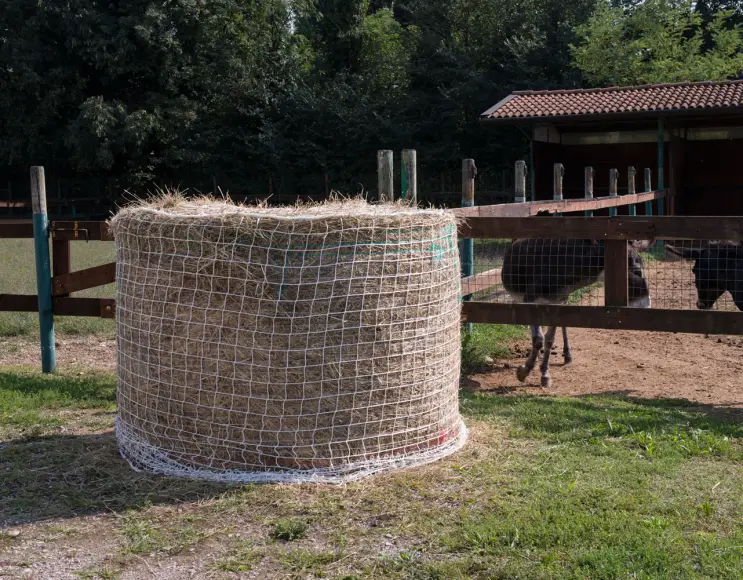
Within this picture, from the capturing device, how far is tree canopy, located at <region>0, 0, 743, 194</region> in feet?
103

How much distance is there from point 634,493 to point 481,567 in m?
1.07

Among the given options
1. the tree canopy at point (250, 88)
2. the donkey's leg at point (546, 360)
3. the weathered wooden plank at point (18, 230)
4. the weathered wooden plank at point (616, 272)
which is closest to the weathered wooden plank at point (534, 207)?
the weathered wooden plank at point (616, 272)

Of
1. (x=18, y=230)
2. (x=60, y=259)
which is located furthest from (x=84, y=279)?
(x=18, y=230)

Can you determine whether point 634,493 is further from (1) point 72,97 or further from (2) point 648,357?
(1) point 72,97

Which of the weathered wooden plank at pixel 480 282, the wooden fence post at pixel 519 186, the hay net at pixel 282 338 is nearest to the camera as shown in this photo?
the hay net at pixel 282 338

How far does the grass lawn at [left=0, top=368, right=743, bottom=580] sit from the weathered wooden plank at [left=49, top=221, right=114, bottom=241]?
7.28 ft

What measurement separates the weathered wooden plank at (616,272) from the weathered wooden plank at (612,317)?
0.39 ft

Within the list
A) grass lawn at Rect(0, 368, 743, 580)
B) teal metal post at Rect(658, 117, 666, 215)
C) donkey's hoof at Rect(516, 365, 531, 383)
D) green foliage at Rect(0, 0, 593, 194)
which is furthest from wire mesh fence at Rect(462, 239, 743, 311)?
green foliage at Rect(0, 0, 593, 194)

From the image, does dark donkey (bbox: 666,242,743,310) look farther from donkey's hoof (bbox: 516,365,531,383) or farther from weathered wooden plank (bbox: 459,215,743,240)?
weathered wooden plank (bbox: 459,215,743,240)

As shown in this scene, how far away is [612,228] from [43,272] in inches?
188

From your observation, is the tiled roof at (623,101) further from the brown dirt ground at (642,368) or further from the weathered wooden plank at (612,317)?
the weathered wooden plank at (612,317)

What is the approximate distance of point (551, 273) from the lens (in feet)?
24.7

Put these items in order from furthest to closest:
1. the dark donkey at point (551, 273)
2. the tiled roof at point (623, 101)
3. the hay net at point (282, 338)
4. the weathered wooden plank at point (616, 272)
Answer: the tiled roof at point (623, 101) → the dark donkey at point (551, 273) → the weathered wooden plank at point (616, 272) → the hay net at point (282, 338)

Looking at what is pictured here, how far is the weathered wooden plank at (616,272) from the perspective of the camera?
230 inches
